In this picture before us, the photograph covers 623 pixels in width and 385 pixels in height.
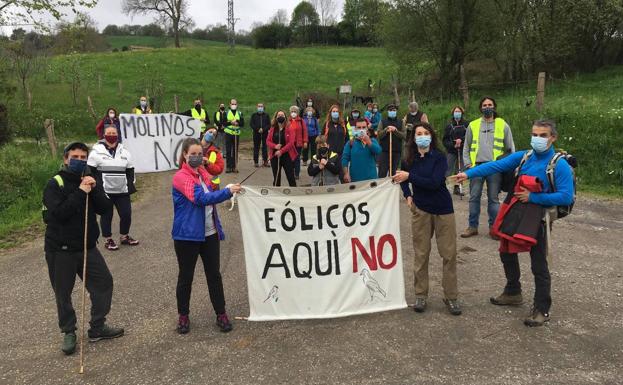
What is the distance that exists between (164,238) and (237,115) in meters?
7.33

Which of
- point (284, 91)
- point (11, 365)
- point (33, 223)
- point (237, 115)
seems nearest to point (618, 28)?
point (237, 115)

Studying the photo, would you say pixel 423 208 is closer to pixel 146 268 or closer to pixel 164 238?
pixel 146 268

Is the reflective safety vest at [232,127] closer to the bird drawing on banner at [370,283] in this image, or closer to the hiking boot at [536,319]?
the bird drawing on banner at [370,283]

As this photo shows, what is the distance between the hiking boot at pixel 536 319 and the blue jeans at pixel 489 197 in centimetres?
317

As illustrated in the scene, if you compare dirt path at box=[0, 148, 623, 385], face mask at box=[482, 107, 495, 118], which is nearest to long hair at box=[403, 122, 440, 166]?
dirt path at box=[0, 148, 623, 385]

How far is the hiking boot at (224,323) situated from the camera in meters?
4.80

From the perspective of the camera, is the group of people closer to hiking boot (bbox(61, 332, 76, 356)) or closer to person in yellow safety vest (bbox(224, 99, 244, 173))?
hiking boot (bbox(61, 332, 76, 356))

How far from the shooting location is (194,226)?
4.56m

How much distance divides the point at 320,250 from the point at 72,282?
95.0 inches

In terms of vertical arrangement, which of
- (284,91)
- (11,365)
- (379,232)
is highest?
(284,91)

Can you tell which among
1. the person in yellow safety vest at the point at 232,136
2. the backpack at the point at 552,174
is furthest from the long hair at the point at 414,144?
the person in yellow safety vest at the point at 232,136

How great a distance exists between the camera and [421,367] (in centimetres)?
405

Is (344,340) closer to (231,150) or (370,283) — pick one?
(370,283)

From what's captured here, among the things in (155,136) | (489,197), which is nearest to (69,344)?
(489,197)
